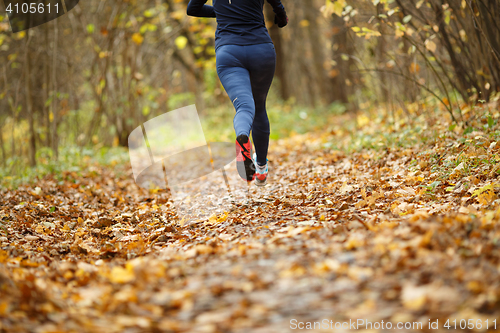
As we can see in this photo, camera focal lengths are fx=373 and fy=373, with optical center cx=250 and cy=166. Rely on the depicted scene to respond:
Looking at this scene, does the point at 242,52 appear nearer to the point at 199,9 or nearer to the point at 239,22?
the point at 239,22

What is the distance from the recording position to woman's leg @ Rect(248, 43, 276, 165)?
303cm

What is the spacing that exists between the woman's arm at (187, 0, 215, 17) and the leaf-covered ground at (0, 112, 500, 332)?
1694mm

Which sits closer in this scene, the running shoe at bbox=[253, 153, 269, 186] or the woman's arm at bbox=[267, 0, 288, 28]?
the woman's arm at bbox=[267, 0, 288, 28]

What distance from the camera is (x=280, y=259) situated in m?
1.76

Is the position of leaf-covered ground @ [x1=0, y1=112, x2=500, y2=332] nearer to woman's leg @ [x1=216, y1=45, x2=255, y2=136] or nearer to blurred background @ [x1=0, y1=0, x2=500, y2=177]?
woman's leg @ [x1=216, y1=45, x2=255, y2=136]

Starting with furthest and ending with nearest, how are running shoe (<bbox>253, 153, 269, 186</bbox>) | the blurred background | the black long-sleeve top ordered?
the blurred background
running shoe (<bbox>253, 153, 269, 186</bbox>)
the black long-sleeve top

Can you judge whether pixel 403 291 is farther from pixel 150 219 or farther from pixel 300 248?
pixel 150 219

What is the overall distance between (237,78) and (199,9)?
2.41 ft

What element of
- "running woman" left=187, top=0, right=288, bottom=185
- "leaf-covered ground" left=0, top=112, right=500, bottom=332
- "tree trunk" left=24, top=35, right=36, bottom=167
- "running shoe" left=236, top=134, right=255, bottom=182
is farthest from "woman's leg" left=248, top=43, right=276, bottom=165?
"tree trunk" left=24, top=35, right=36, bottom=167

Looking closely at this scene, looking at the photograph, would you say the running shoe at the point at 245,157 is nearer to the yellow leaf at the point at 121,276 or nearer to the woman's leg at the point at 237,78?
the woman's leg at the point at 237,78

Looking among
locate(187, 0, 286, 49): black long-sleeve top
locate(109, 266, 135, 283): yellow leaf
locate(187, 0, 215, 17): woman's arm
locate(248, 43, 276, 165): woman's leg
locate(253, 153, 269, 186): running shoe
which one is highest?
locate(187, 0, 215, 17): woman's arm

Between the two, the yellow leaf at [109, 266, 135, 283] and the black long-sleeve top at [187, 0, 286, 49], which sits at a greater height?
the black long-sleeve top at [187, 0, 286, 49]

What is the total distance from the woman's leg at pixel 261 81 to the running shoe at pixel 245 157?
0.26 metres

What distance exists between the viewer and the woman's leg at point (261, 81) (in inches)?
119
